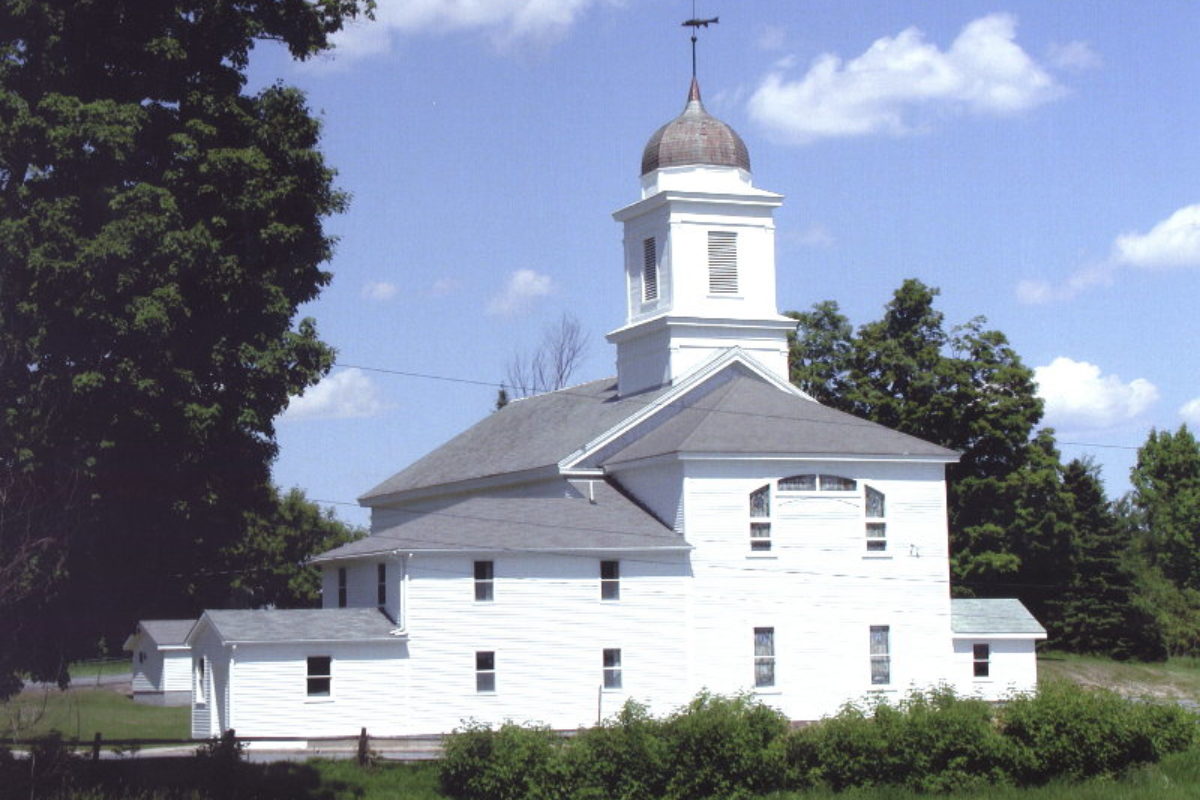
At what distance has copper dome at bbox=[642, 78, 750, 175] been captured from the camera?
2253 inches

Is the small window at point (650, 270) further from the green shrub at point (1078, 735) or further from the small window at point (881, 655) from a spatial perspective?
the green shrub at point (1078, 735)

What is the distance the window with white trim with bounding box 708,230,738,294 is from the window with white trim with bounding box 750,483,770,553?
9765mm

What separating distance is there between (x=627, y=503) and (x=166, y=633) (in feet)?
92.0

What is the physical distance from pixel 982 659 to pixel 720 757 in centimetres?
1954

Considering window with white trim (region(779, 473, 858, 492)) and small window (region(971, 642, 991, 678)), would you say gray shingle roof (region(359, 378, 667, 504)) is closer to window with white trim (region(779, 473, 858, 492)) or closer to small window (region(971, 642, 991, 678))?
window with white trim (region(779, 473, 858, 492))

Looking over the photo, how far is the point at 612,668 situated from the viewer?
4684 cm

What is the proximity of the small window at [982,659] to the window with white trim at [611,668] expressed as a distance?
12.7m

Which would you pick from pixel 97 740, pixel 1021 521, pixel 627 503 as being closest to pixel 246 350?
pixel 97 740

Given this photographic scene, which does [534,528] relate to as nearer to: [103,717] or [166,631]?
[103,717]

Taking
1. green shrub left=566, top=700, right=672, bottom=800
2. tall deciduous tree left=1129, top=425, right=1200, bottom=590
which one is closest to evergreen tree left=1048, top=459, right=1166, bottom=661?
tall deciduous tree left=1129, top=425, right=1200, bottom=590

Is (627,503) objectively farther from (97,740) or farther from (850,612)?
A: (97,740)

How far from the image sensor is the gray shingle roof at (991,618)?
54000mm

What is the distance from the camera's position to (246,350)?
38562 millimetres

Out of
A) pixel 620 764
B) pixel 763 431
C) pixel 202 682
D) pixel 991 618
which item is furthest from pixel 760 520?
pixel 202 682
